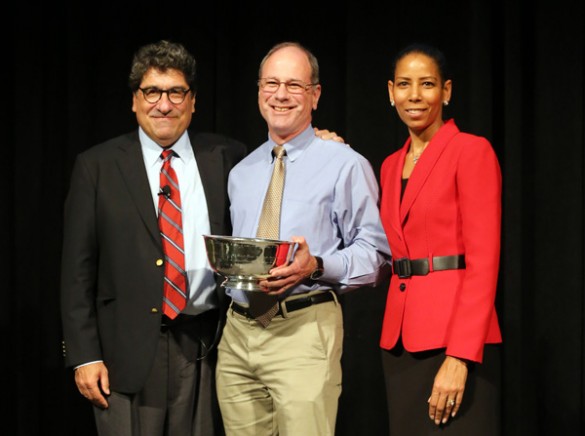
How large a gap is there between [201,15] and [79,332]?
2.08m

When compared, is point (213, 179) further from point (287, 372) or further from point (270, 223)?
point (287, 372)

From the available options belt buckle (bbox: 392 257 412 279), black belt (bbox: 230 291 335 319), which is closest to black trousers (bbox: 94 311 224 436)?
black belt (bbox: 230 291 335 319)

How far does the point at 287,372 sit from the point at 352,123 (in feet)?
5.42

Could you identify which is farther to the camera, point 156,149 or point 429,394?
point 156,149

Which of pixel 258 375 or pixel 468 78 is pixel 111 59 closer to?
pixel 468 78

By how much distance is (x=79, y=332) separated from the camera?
271cm

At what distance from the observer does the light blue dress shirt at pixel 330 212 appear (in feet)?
8.66

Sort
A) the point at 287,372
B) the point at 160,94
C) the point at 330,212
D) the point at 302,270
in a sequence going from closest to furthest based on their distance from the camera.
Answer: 1. the point at 302,270
2. the point at 287,372
3. the point at 330,212
4. the point at 160,94

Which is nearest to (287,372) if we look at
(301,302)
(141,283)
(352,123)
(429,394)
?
(301,302)

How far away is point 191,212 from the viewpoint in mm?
2811

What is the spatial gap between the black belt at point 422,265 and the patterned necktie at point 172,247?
27.0 inches

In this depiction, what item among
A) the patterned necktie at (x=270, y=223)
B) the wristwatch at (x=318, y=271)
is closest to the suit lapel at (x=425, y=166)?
the wristwatch at (x=318, y=271)

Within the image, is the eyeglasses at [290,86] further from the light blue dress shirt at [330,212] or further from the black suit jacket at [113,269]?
the black suit jacket at [113,269]

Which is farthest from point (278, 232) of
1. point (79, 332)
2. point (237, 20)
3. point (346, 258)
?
point (237, 20)
